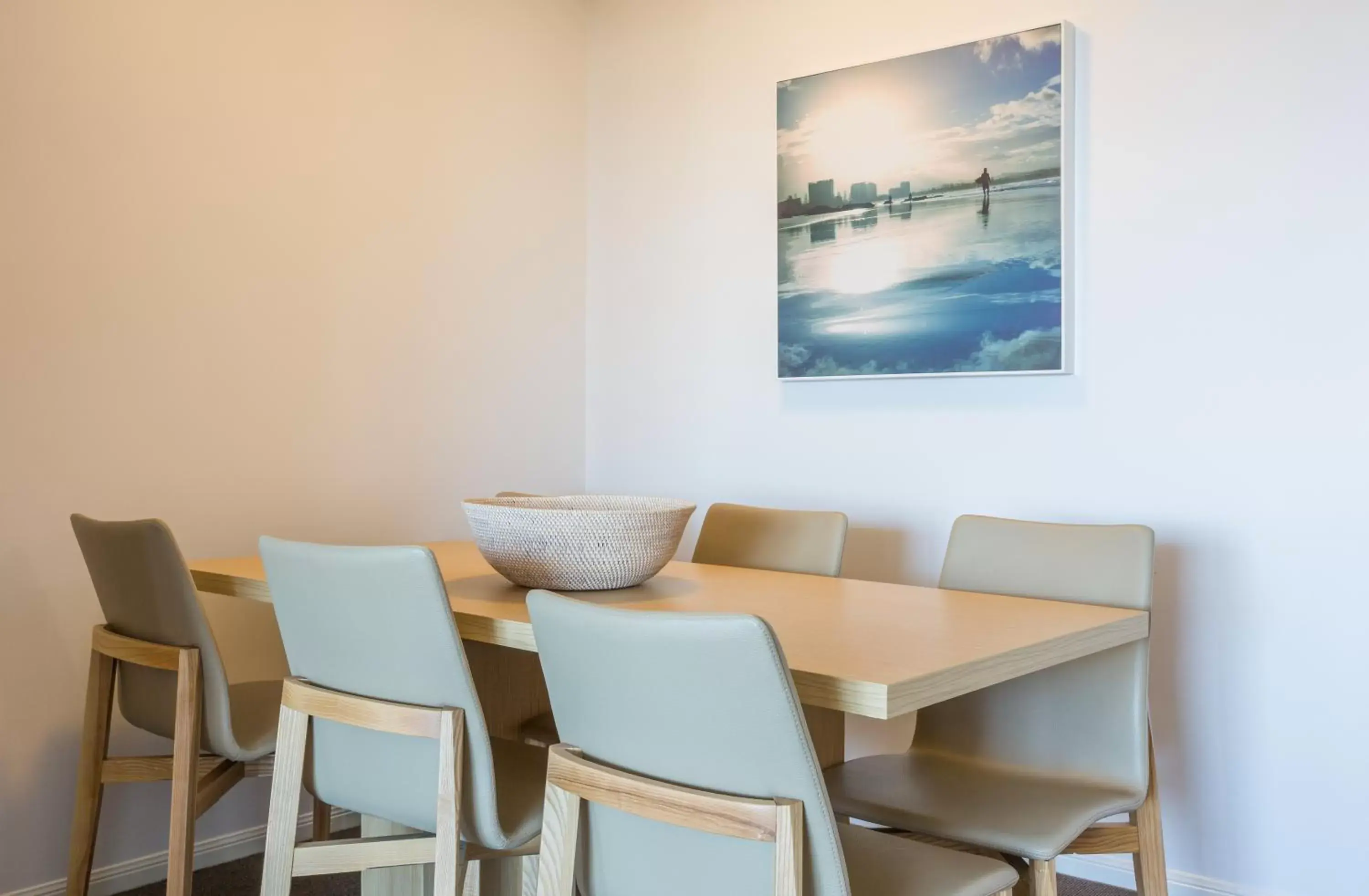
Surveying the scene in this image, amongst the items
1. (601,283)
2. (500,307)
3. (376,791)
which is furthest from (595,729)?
(601,283)

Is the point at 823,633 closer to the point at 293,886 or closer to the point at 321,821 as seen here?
the point at 321,821

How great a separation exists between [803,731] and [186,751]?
1.39 metres

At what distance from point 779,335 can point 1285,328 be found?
1.30 meters

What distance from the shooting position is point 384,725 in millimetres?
1747

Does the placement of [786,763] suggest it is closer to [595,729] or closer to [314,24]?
[595,729]

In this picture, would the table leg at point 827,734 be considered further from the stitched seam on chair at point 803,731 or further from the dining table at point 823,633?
the stitched seam on chair at point 803,731

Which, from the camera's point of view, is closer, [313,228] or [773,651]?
[773,651]

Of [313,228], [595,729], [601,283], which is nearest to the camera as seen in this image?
[595,729]

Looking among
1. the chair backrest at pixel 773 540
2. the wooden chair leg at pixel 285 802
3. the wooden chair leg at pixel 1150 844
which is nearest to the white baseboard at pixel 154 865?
the wooden chair leg at pixel 285 802

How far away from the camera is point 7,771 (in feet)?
8.54

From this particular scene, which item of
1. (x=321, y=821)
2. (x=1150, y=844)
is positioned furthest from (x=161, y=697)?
(x=1150, y=844)

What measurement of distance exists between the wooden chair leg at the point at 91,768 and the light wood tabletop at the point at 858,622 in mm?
276

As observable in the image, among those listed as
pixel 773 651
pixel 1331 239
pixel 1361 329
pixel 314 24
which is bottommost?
pixel 773 651

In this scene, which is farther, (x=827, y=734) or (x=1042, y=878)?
(x=827, y=734)
